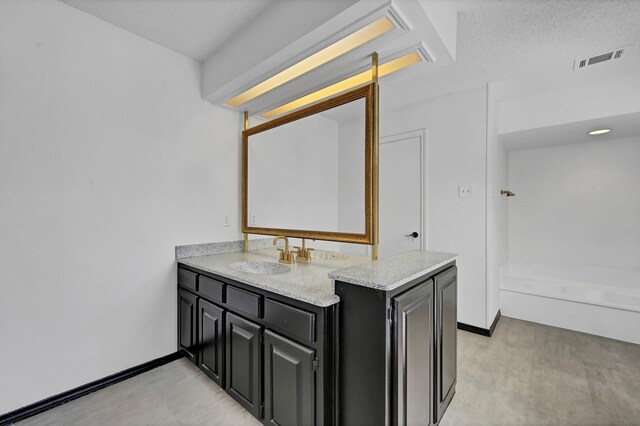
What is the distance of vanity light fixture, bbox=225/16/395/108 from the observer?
154cm

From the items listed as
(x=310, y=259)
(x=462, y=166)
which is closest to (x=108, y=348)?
(x=310, y=259)

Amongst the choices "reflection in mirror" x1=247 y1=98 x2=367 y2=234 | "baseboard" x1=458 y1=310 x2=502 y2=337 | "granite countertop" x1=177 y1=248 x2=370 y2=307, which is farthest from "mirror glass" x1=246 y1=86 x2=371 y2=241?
"baseboard" x1=458 y1=310 x2=502 y2=337

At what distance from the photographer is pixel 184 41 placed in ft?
6.97

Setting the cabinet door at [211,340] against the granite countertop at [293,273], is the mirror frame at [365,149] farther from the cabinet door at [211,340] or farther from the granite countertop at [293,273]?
the cabinet door at [211,340]

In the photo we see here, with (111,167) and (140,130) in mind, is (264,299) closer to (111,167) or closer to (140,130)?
(111,167)

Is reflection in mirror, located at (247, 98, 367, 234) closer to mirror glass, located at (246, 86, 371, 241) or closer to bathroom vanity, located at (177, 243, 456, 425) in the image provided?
mirror glass, located at (246, 86, 371, 241)

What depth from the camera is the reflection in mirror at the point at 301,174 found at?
94.0 inches

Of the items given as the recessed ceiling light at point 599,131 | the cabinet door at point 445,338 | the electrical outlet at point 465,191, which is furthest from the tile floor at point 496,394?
the recessed ceiling light at point 599,131

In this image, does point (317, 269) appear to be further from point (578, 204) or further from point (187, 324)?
point (578, 204)

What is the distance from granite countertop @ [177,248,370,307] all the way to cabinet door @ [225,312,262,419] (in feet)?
0.85

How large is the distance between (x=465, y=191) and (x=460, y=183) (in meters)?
0.10

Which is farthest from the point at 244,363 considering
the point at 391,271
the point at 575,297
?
the point at 575,297

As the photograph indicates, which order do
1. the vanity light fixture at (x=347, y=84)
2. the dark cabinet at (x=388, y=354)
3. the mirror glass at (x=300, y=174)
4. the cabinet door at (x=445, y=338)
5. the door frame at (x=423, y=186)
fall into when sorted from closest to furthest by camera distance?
1. the dark cabinet at (x=388, y=354)
2. the cabinet door at (x=445, y=338)
3. the vanity light fixture at (x=347, y=84)
4. the mirror glass at (x=300, y=174)
5. the door frame at (x=423, y=186)

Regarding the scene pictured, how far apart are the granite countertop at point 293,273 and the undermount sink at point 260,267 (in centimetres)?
5
